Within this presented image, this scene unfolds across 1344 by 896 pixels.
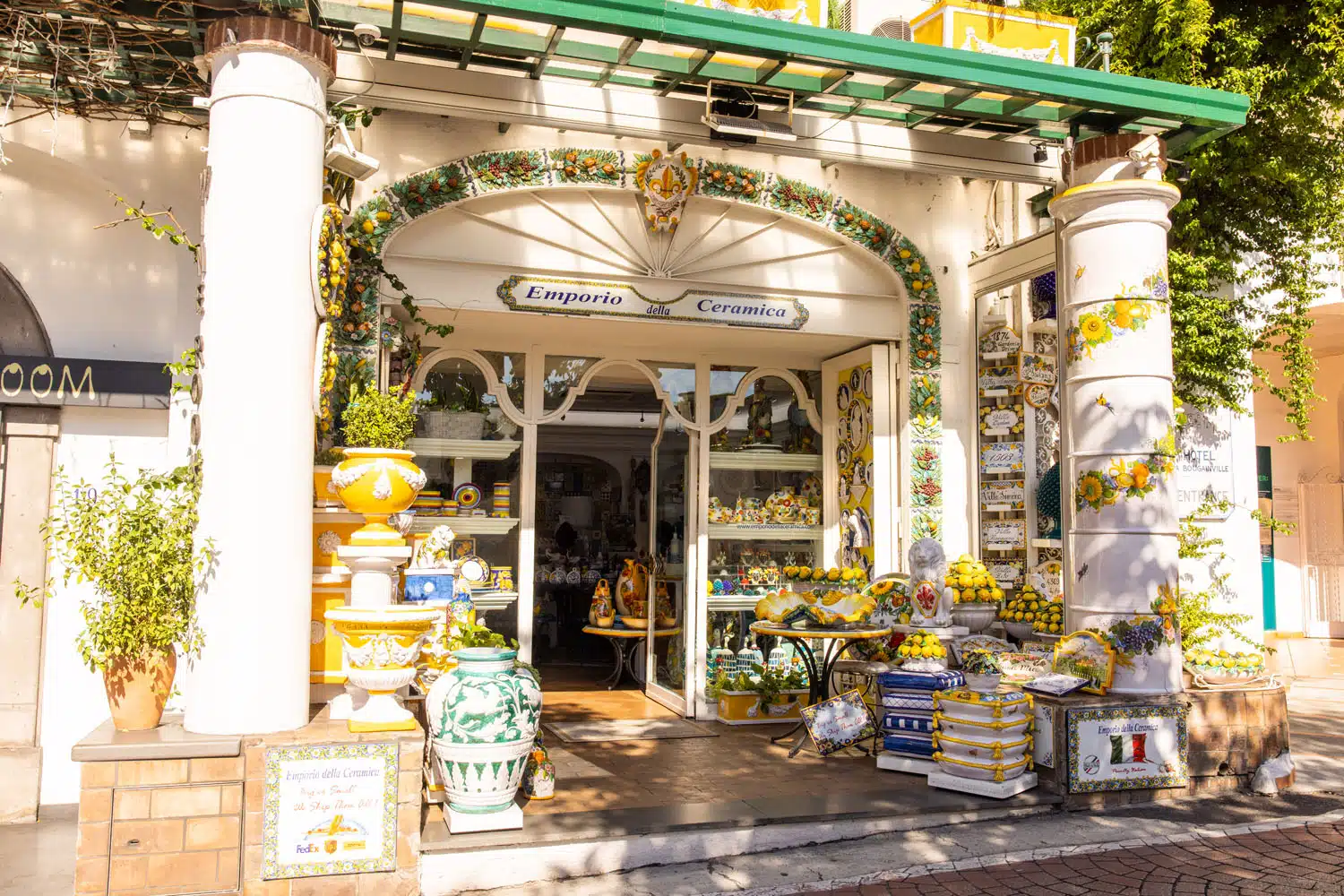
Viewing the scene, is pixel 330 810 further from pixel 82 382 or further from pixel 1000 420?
pixel 1000 420

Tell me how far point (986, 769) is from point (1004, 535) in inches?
105

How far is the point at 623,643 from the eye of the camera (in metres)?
9.17

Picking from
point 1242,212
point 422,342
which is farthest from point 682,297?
point 1242,212

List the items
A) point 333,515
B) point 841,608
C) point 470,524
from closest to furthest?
point 333,515, point 841,608, point 470,524

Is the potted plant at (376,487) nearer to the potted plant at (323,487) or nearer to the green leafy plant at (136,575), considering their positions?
the potted plant at (323,487)

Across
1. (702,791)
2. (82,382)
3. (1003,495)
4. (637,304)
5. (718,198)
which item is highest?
(718,198)

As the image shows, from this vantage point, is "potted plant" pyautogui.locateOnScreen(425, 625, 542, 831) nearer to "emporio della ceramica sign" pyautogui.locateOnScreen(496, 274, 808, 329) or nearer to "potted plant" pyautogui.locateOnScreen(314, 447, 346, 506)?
"potted plant" pyautogui.locateOnScreen(314, 447, 346, 506)

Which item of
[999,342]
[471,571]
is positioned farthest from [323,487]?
[999,342]

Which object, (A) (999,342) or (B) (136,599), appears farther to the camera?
(A) (999,342)

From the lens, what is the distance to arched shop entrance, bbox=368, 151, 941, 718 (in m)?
6.76

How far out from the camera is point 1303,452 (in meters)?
13.4

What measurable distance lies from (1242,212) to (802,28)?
461 centimetres

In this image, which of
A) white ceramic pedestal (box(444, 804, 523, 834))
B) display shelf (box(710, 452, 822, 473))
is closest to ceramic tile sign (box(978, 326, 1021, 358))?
display shelf (box(710, 452, 822, 473))

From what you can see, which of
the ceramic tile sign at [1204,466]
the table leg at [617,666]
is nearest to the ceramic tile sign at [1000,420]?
the ceramic tile sign at [1204,466]
